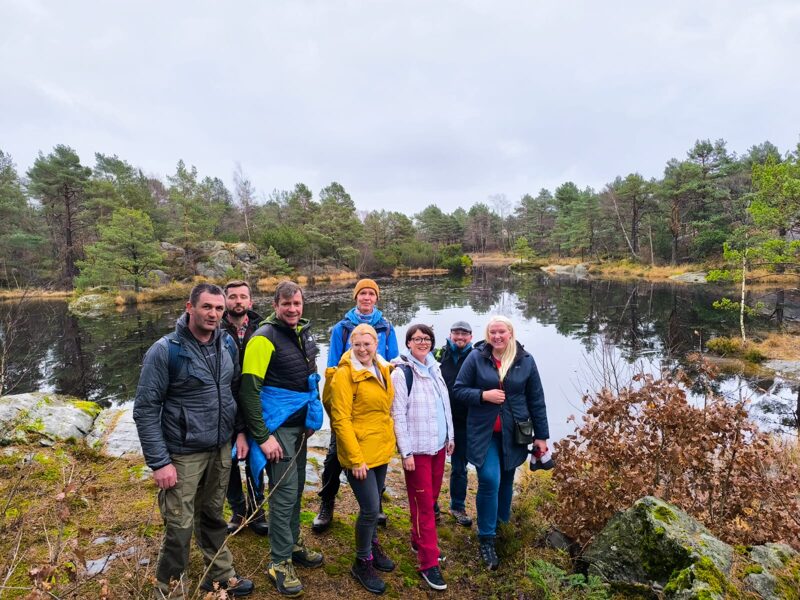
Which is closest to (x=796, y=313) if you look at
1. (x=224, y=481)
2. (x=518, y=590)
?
(x=518, y=590)

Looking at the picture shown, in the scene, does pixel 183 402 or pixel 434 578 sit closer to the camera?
pixel 183 402

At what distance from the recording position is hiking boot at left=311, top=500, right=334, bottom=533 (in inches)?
127

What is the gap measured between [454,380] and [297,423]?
5.12 feet

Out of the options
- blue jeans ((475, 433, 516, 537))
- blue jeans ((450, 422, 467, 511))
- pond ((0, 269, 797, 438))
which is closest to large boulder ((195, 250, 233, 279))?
pond ((0, 269, 797, 438))

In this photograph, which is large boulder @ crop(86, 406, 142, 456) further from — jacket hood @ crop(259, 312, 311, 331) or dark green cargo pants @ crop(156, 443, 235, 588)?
jacket hood @ crop(259, 312, 311, 331)

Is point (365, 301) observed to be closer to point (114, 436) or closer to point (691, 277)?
point (114, 436)

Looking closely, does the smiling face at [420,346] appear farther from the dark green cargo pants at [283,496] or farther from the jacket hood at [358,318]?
the dark green cargo pants at [283,496]

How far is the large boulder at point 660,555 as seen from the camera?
6.57 ft

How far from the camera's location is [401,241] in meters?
48.6

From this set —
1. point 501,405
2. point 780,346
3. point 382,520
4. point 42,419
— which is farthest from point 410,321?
point 501,405

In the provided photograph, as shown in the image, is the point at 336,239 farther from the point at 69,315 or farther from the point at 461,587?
the point at 461,587

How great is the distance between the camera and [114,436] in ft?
16.3

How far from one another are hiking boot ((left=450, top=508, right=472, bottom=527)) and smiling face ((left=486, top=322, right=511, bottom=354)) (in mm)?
1689

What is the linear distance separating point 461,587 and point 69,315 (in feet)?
78.2
